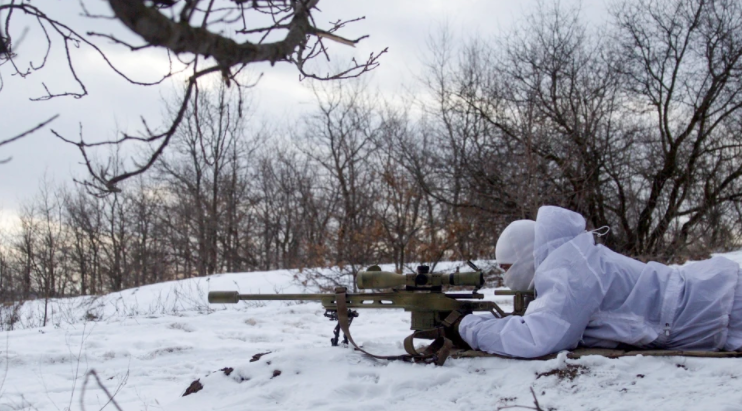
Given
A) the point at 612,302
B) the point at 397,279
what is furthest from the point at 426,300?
the point at 612,302

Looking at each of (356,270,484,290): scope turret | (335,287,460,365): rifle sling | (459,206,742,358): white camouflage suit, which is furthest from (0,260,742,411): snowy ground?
(356,270,484,290): scope turret

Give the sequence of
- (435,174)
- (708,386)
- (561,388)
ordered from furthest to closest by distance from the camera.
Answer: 1. (435,174)
2. (561,388)
3. (708,386)

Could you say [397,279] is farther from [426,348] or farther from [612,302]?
[612,302]

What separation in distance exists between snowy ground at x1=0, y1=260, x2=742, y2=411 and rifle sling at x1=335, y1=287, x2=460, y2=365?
0.24ft

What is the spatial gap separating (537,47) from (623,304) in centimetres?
1371

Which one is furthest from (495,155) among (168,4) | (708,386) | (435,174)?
(168,4)

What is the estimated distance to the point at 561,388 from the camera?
337 centimetres

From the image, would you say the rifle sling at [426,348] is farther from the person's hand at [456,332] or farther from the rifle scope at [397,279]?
the rifle scope at [397,279]

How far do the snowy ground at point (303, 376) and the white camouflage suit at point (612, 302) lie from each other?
0.19 metres

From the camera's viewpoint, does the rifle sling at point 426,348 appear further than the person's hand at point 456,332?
No

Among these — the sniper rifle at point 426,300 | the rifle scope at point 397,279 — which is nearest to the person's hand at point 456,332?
the sniper rifle at point 426,300

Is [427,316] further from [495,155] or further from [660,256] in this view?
[495,155]

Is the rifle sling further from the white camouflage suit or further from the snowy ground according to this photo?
the white camouflage suit

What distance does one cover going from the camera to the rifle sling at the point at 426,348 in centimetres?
405
